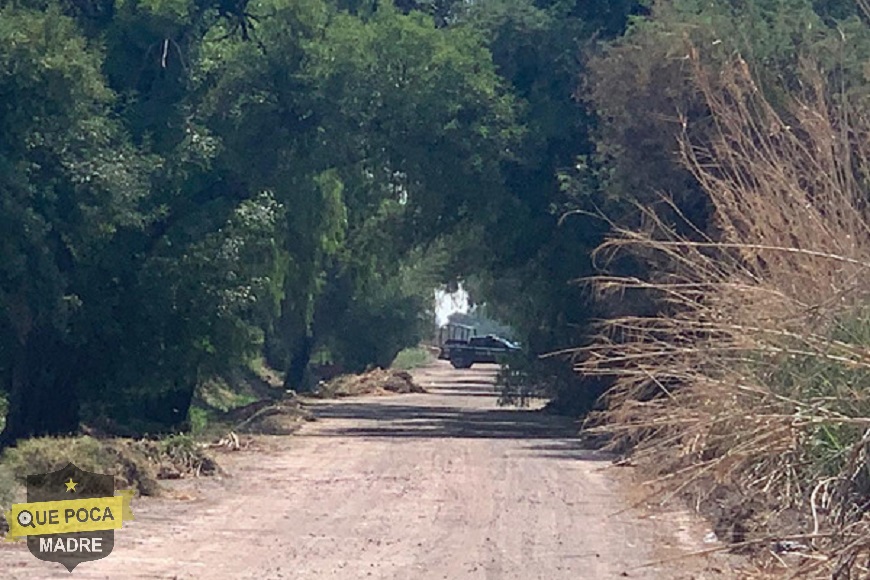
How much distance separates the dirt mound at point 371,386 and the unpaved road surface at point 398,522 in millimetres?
21461

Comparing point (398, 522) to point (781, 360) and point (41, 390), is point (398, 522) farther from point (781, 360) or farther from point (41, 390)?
point (41, 390)

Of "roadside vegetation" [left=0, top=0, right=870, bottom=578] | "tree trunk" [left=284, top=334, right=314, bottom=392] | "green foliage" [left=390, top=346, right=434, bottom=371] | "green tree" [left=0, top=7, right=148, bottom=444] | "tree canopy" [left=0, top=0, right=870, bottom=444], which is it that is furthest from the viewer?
"green foliage" [left=390, top=346, right=434, bottom=371]

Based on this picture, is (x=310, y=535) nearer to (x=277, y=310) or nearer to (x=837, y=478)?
(x=837, y=478)

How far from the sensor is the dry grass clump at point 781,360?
29.7ft

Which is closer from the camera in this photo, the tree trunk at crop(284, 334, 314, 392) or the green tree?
the green tree

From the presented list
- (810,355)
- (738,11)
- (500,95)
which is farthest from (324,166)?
(810,355)

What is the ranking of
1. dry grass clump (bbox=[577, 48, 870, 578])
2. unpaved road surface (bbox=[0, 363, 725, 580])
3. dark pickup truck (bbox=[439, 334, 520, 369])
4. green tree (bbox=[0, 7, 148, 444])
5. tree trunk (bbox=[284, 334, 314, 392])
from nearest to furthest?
dry grass clump (bbox=[577, 48, 870, 578]) → unpaved road surface (bbox=[0, 363, 725, 580]) → green tree (bbox=[0, 7, 148, 444]) → tree trunk (bbox=[284, 334, 314, 392]) → dark pickup truck (bbox=[439, 334, 520, 369])

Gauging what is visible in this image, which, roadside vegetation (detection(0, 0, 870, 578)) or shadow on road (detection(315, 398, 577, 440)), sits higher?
roadside vegetation (detection(0, 0, 870, 578))

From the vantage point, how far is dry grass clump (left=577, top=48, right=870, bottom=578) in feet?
29.7

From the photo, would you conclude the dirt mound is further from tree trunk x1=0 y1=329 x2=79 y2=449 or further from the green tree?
the green tree
